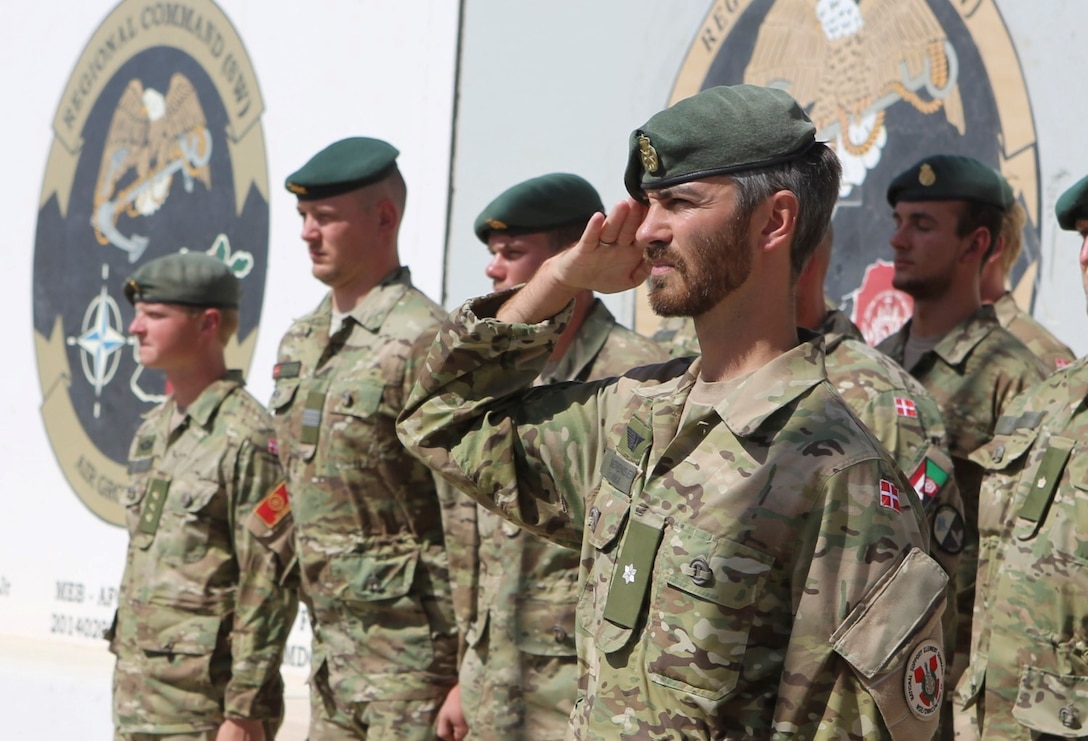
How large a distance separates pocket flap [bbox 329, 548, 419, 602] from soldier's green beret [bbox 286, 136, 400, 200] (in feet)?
3.81

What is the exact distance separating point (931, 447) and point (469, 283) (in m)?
3.34

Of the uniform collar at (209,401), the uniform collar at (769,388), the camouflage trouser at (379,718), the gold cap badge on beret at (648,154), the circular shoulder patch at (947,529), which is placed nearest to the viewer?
the uniform collar at (769,388)

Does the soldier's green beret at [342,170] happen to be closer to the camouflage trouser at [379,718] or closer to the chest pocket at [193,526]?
the chest pocket at [193,526]

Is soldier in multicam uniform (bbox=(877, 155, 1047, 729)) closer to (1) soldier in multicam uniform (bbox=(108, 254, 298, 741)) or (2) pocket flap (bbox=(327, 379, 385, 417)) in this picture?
(2) pocket flap (bbox=(327, 379, 385, 417))

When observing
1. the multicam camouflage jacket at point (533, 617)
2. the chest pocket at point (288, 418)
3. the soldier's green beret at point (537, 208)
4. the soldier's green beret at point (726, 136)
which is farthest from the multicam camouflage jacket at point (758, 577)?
the chest pocket at point (288, 418)

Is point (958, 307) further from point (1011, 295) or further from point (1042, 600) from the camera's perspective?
point (1042, 600)

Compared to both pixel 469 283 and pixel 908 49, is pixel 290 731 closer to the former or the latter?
pixel 469 283

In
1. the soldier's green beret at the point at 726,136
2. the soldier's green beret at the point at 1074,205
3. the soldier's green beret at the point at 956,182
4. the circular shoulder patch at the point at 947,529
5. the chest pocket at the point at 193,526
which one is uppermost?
the soldier's green beret at the point at 956,182

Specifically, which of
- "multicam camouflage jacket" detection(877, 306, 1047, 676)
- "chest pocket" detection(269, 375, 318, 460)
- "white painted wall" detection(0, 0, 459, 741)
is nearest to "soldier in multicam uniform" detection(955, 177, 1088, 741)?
"multicam camouflage jacket" detection(877, 306, 1047, 676)

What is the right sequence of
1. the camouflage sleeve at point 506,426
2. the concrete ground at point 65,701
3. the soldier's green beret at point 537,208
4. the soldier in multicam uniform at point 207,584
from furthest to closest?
1. the concrete ground at point 65,701
2. the soldier in multicam uniform at point 207,584
3. the soldier's green beret at point 537,208
4. the camouflage sleeve at point 506,426

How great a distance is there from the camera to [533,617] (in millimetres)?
3654

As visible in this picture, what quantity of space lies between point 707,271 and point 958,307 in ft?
8.68

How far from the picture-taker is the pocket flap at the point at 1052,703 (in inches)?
114

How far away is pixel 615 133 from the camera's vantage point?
6035 mm
